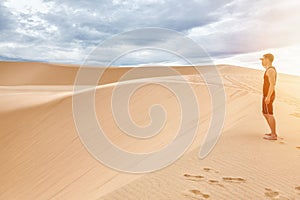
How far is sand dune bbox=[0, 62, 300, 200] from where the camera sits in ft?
13.1

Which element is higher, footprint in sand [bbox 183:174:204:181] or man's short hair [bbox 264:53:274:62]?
man's short hair [bbox 264:53:274:62]

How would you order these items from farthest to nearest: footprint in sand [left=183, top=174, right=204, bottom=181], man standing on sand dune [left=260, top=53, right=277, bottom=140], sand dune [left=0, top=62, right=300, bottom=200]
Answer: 1. man standing on sand dune [left=260, top=53, right=277, bottom=140]
2. footprint in sand [left=183, top=174, right=204, bottom=181]
3. sand dune [left=0, top=62, right=300, bottom=200]

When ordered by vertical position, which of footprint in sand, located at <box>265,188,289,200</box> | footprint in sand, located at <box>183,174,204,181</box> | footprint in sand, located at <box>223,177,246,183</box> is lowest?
footprint in sand, located at <box>265,188,289,200</box>

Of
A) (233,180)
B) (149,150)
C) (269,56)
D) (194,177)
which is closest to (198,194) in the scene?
(194,177)

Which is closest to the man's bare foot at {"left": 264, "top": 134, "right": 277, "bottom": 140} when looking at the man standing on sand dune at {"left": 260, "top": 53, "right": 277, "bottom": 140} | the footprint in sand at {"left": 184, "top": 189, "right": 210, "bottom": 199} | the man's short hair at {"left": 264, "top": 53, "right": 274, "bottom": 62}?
the man standing on sand dune at {"left": 260, "top": 53, "right": 277, "bottom": 140}

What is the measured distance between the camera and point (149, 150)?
6.31 metres

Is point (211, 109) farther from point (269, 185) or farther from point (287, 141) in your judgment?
point (269, 185)

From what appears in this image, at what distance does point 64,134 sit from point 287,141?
5713 millimetres

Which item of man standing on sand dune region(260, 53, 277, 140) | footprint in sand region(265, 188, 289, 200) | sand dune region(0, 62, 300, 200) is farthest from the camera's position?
man standing on sand dune region(260, 53, 277, 140)

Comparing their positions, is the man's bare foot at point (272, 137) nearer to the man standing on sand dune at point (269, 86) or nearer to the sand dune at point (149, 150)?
the man standing on sand dune at point (269, 86)

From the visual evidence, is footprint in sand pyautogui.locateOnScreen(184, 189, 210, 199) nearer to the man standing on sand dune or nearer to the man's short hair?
the man standing on sand dune

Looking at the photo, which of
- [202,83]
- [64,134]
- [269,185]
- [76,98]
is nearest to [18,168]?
[64,134]

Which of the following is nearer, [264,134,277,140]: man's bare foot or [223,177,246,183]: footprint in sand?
[223,177,246,183]: footprint in sand

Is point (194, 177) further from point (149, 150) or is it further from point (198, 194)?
point (149, 150)
